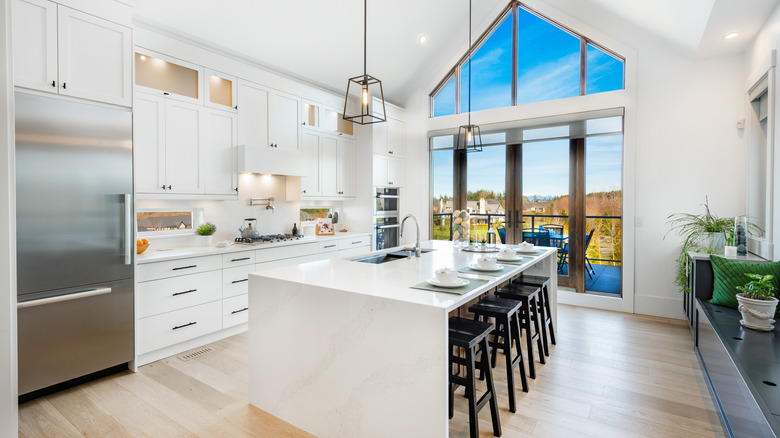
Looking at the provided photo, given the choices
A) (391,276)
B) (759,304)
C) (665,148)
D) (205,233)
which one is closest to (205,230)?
(205,233)

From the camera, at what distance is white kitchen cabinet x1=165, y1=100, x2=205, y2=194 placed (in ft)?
11.4

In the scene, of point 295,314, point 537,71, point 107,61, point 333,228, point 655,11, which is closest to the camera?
point 295,314

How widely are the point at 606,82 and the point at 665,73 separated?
0.59m

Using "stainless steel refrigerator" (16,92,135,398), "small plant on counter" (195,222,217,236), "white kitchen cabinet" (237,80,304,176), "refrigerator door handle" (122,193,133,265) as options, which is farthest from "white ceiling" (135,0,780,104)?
"small plant on counter" (195,222,217,236)

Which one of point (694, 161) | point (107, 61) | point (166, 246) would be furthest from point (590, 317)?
point (107, 61)

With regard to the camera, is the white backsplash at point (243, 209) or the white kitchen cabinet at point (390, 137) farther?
the white kitchen cabinet at point (390, 137)

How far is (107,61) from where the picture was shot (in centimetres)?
278

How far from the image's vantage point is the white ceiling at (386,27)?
10.9ft

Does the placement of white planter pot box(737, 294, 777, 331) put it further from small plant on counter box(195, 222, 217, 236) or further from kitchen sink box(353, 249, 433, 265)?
small plant on counter box(195, 222, 217, 236)

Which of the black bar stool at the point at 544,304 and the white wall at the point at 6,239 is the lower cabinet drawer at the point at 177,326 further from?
the black bar stool at the point at 544,304

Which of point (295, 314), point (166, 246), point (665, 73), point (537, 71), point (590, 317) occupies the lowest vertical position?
point (590, 317)

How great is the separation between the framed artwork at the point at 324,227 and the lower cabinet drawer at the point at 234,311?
5.51ft

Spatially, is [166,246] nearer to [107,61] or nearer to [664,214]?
[107,61]

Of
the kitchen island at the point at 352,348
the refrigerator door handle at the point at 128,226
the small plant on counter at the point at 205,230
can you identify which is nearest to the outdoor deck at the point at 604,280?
the kitchen island at the point at 352,348
